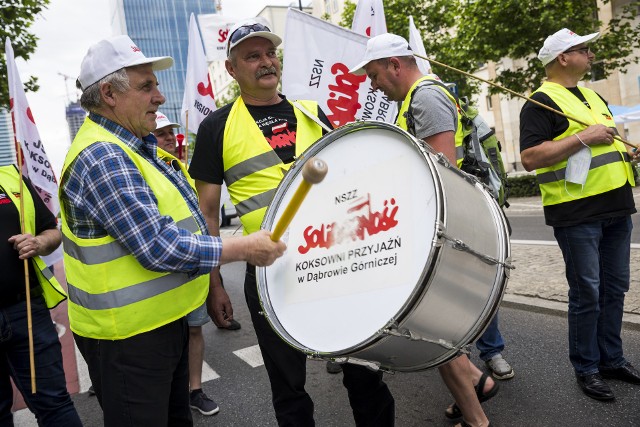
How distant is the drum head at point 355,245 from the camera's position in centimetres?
164

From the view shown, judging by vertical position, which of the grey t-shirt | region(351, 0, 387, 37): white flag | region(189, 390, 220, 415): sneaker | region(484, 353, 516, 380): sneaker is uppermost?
region(351, 0, 387, 37): white flag

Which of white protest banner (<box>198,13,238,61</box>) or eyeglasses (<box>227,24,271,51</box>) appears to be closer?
eyeglasses (<box>227,24,271,51</box>)

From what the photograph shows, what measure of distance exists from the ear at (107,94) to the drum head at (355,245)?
76 centimetres

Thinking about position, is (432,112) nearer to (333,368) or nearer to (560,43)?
(560,43)

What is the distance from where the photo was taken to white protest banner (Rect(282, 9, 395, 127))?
465 cm

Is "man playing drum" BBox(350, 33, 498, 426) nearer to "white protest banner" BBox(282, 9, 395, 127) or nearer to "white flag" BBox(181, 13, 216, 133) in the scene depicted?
"white protest banner" BBox(282, 9, 395, 127)

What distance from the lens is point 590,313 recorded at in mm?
2945

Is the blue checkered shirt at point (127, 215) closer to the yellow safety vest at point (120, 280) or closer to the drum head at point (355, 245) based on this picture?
the yellow safety vest at point (120, 280)

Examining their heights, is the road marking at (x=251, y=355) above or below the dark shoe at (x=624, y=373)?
below

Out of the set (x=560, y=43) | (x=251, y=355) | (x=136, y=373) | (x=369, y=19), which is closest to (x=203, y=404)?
(x=251, y=355)

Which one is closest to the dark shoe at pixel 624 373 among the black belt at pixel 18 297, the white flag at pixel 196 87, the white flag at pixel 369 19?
the black belt at pixel 18 297

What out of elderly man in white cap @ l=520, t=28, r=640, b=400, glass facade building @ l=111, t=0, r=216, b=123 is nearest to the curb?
elderly man in white cap @ l=520, t=28, r=640, b=400

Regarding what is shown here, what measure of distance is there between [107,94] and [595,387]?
9.24ft

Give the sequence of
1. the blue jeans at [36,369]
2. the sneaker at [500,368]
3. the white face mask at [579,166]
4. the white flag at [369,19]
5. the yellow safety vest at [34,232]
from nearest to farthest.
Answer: the blue jeans at [36,369]
the yellow safety vest at [34,232]
the white face mask at [579,166]
the sneaker at [500,368]
the white flag at [369,19]
